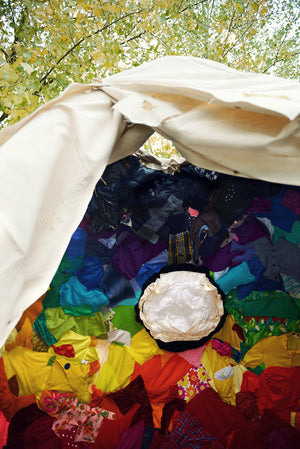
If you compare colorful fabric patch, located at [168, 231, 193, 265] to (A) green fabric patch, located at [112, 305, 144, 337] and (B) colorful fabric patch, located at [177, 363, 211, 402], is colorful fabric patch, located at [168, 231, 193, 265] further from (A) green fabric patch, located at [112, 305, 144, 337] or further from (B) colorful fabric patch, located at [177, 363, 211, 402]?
(B) colorful fabric patch, located at [177, 363, 211, 402]

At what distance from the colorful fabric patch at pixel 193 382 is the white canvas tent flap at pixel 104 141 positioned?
80.3 inches

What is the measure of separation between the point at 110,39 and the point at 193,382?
12.1 feet

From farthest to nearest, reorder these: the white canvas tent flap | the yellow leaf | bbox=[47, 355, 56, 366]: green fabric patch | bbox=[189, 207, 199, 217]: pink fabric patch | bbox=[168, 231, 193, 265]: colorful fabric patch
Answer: the yellow leaf, bbox=[47, 355, 56, 366]: green fabric patch, bbox=[168, 231, 193, 265]: colorful fabric patch, bbox=[189, 207, 199, 217]: pink fabric patch, the white canvas tent flap

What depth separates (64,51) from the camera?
A: 10.7 ft

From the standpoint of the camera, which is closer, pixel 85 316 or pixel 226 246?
pixel 226 246

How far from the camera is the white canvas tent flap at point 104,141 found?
86 cm

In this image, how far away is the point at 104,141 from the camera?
1.16 meters

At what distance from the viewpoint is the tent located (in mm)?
865

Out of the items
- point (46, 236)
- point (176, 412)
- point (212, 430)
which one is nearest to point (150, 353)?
point (176, 412)

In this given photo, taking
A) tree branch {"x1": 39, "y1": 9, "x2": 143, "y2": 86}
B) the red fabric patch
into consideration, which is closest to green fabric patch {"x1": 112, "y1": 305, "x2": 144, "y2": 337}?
the red fabric patch

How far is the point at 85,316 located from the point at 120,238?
2.55ft

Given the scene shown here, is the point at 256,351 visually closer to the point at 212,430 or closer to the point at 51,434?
the point at 212,430

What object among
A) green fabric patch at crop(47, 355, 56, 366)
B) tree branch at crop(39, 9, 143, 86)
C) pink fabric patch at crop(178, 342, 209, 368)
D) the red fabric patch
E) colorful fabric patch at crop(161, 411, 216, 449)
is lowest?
colorful fabric patch at crop(161, 411, 216, 449)

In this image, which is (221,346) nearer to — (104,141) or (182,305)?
(182,305)
